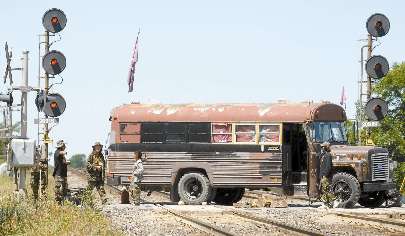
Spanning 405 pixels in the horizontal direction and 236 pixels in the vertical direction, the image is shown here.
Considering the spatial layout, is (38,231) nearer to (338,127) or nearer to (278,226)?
(278,226)

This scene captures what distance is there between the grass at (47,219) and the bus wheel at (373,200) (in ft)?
30.5

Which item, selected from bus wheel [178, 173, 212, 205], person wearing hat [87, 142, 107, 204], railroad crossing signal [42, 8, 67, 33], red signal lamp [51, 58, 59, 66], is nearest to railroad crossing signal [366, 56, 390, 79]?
bus wheel [178, 173, 212, 205]

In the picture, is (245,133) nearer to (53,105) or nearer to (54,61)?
(53,105)

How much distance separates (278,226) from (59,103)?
9.22 metres

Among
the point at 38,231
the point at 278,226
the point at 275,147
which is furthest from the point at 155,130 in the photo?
the point at 38,231

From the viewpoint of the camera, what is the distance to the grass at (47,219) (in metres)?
14.9

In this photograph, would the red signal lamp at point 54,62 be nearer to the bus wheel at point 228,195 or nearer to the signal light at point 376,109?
the bus wheel at point 228,195

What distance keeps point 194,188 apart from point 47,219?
9.03m

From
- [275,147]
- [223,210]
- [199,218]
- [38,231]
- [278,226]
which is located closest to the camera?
[38,231]

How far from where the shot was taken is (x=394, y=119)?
7156 centimetres

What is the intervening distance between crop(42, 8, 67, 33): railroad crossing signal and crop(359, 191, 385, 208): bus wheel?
973 centimetres

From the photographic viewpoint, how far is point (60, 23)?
26953 mm

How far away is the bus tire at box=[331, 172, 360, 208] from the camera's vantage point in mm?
23266

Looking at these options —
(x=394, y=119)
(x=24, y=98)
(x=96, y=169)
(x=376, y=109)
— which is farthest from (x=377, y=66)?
(x=394, y=119)
